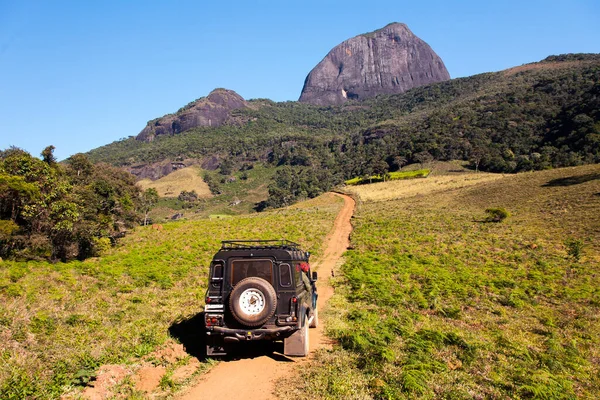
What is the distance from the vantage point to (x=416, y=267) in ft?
70.5

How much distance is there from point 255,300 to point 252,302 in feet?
0.27

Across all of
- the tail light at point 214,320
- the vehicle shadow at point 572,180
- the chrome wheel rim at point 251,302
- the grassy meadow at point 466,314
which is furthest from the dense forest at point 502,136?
the tail light at point 214,320

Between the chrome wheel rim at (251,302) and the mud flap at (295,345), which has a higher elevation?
the chrome wheel rim at (251,302)

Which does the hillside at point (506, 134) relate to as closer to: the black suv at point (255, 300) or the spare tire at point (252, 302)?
the black suv at point (255, 300)

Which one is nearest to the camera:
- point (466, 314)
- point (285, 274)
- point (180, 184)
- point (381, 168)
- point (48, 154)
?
point (285, 274)

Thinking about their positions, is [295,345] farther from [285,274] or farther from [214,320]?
[214,320]

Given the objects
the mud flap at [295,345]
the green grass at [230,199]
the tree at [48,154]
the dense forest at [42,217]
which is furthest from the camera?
the green grass at [230,199]

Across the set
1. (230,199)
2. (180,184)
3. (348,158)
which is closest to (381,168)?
(348,158)

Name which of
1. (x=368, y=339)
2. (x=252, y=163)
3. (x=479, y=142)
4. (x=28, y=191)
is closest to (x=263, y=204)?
(x=252, y=163)

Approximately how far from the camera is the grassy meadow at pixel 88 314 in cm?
718

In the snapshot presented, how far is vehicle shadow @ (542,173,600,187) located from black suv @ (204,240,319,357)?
2143 inches

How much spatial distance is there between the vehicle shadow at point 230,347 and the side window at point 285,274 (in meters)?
2.11

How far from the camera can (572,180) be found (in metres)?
50.6

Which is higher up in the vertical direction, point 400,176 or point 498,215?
point 400,176
